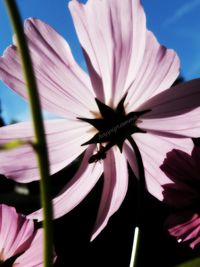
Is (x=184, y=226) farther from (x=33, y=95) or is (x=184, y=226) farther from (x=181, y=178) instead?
(x=33, y=95)

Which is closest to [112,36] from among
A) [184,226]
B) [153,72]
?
[153,72]

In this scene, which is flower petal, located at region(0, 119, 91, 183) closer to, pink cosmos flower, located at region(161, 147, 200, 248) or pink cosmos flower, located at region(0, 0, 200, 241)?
pink cosmos flower, located at region(0, 0, 200, 241)

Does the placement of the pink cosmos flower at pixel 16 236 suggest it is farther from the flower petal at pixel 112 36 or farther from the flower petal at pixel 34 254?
the flower petal at pixel 112 36

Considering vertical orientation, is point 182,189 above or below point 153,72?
below

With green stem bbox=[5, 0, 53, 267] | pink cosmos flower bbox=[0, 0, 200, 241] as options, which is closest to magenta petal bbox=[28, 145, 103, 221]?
pink cosmos flower bbox=[0, 0, 200, 241]

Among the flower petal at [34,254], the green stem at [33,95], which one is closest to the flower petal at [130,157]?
the flower petal at [34,254]
